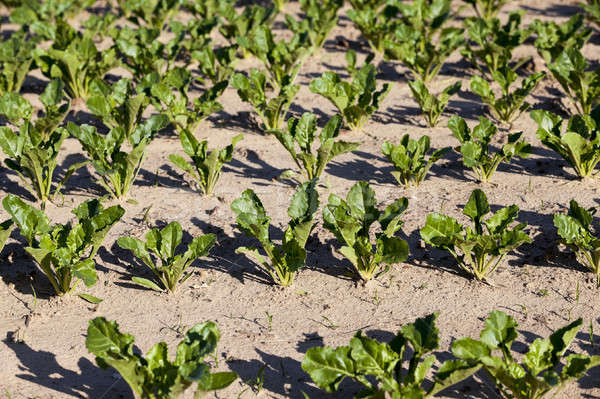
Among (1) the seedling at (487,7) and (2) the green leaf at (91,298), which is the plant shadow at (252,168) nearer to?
(2) the green leaf at (91,298)

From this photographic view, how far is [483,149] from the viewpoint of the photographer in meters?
5.56

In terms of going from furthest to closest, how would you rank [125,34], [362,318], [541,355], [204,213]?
[125,34] → [204,213] → [362,318] → [541,355]

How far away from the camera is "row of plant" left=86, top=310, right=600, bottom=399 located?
351 centimetres

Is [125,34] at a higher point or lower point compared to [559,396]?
higher


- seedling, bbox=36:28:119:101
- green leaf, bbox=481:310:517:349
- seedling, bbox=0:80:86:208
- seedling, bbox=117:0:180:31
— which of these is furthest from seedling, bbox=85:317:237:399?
seedling, bbox=117:0:180:31

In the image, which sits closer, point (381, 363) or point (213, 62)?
point (381, 363)

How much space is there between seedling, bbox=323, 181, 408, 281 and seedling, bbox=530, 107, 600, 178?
5.20 feet

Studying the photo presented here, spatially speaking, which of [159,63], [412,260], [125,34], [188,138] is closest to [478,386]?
[412,260]

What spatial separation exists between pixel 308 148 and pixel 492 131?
5.01 ft

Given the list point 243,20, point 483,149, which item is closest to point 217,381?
point 483,149

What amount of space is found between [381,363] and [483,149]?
251 cm

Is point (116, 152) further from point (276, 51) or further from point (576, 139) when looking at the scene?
point (576, 139)

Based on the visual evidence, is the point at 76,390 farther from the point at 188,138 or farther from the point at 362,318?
the point at 188,138

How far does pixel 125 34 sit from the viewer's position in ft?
26.0
